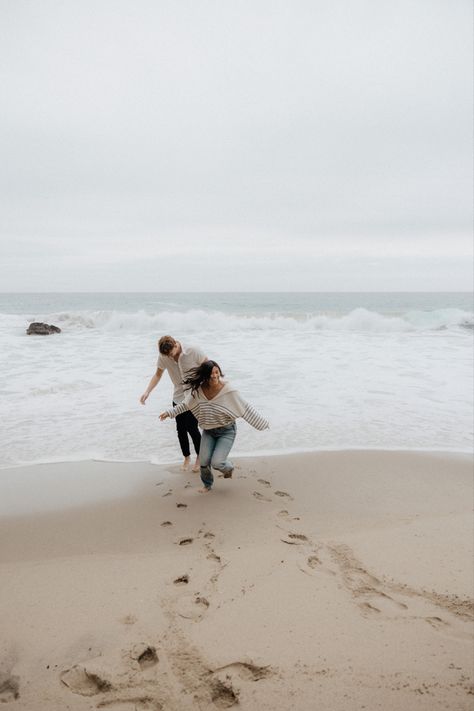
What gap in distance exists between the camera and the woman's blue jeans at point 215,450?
468cm

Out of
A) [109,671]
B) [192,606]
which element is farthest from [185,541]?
[109,671]

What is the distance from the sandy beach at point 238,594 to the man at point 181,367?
61 centimetres

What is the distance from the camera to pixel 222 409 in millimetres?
4641

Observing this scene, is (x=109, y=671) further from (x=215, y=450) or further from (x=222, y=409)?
(x=222, y=409)

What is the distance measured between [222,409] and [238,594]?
1963 millimetres

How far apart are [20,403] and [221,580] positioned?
6.81 metres

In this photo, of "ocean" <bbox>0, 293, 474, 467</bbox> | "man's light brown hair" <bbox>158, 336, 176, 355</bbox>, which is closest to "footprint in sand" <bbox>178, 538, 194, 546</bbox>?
"ocean" <bbox>0, 293, 474, 467</bbox>

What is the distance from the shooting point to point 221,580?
320 centimetres

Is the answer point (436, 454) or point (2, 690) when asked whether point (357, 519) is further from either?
point (2, 690)

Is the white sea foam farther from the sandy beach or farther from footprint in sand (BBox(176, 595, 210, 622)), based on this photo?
footprint in sand (BBox(176, 595, 210, 622))

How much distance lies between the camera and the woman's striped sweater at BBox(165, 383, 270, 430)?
464 centimetres

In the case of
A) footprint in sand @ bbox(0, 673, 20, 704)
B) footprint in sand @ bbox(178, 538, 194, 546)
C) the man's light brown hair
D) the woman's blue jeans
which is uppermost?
the man's light brown hair

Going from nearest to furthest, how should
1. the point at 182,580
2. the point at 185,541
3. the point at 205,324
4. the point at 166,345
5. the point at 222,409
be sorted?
the point at 182,580 → the point at 185,541 → the point at 222,409 → the point at 166,345 → the point at 205,324

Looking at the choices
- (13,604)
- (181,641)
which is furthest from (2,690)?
(181,641)
